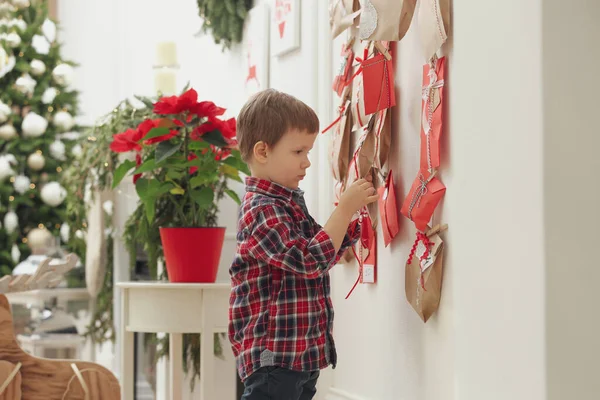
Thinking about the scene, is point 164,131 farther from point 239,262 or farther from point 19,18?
point 19,18

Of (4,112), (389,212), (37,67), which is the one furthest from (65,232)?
(389,212)

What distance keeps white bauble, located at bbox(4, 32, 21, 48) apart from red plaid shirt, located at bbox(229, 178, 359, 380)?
A: 15.4ft

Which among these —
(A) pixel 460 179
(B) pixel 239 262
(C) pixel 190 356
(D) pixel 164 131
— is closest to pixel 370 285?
(B) pixel 239 262

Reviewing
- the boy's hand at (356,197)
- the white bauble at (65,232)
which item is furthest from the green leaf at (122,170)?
the white bauble at (65,232)

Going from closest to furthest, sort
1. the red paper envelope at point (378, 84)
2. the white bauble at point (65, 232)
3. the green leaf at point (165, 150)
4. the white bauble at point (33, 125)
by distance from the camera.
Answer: the red paper envelope at point (378, 84), the green leaf at point (165, 150), the white bauble at point (65, 232), the white bauble at point (33, 125)

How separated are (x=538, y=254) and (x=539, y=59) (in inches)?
12.6

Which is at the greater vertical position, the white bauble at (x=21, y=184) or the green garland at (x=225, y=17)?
the green garland at (x=225, y=17)

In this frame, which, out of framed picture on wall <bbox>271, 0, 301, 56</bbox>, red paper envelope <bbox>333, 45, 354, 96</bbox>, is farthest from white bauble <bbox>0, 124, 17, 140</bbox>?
red paper envelope <bbox>333, 45, 354, 96</bbox>

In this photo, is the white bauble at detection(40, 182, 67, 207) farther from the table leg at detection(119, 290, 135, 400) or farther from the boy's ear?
the boy's ear

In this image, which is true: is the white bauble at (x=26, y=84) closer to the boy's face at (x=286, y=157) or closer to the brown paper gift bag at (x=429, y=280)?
the boy's face at (x=286, y=157)

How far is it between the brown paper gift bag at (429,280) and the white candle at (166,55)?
2496 millimetres

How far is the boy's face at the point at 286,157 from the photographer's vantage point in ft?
6.09

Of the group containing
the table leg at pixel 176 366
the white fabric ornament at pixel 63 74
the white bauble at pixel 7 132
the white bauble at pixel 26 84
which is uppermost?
the white fabric ornament at pixel 63 74

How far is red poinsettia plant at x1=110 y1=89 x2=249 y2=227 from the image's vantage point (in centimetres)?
267
